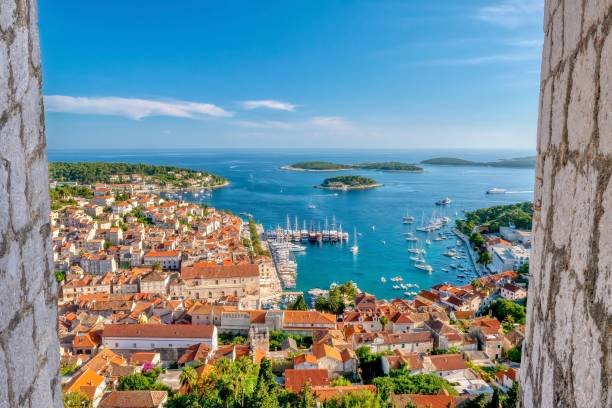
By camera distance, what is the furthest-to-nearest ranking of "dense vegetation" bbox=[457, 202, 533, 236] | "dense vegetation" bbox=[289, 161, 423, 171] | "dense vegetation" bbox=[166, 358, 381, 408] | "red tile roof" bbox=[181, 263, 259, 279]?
→ 1. "dense vegetation" bbox=[289, 161, 423, 171]
2. "dense vegetation" bbox=[457, 202, 533, 236]
3. "red tile roof" bbox=[181, 263, 259, 279]
4. "dense vegetation" bbox=[166, 358, 381, 408]

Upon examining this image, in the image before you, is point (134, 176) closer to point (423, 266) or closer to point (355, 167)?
point (423, 266)

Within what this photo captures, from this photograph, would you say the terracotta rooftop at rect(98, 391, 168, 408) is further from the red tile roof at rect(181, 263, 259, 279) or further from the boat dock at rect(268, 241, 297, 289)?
the boat dock at rect(268, 241, 297, 289)

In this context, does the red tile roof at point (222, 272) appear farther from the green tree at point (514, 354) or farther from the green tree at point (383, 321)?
the green tree at point (514, 354)

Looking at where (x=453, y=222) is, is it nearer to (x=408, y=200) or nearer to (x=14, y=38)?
(x=408, y=200)

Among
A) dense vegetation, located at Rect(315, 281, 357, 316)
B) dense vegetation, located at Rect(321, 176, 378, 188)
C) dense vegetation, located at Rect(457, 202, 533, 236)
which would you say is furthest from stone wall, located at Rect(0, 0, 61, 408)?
dense vegetation, located at Rect(321, 176, 378, 188)

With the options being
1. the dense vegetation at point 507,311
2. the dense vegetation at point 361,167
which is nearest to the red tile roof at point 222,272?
the dense vegetation at point 507,311

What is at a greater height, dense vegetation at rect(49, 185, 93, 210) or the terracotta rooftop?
dense vegetation at rect(49, 185, 93, 210)
